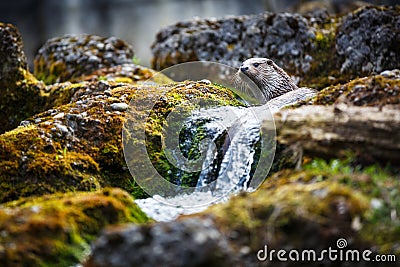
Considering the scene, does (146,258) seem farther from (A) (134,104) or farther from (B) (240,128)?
(A) (134,104)

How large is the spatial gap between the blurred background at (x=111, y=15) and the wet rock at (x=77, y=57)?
7.19 metres

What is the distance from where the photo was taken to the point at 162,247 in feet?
9.11

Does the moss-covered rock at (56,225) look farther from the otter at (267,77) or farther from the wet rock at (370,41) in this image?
the wet rock at (370,41)

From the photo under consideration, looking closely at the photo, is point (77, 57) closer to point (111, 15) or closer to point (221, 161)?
A: point (221, 161)

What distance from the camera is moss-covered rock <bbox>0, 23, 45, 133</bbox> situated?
23.3 feet

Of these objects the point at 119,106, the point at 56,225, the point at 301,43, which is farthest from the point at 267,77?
the point at 56,225

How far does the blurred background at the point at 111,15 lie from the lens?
17.5 meters

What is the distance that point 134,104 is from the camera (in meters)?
5.28

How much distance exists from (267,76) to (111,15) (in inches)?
541

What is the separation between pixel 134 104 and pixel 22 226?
226cm

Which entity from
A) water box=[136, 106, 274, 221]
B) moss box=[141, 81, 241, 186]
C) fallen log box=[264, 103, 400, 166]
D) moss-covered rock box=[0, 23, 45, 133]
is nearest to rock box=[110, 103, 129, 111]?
moss box=[141, 81, 241, 186]

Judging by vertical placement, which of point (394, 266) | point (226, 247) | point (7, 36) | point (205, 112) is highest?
point (7, 36)

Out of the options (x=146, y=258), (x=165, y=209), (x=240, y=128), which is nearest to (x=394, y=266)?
(x=146, y=258)

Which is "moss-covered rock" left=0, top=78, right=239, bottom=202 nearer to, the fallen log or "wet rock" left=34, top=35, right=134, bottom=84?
the fallen log
